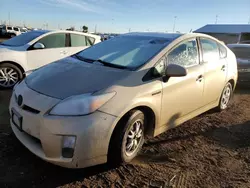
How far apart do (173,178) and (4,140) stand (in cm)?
226

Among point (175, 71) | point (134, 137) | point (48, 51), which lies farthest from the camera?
point (48, 51)

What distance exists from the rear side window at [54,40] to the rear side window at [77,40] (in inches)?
10.6

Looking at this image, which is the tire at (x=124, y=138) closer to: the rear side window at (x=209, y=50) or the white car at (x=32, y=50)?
the rear side window at (x=209, y=50)

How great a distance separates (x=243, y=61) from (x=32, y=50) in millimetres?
5873

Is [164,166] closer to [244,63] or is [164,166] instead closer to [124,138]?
[124,138]

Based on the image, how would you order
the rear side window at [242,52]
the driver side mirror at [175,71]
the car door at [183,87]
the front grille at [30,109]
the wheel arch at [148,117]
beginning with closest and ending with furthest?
1. the front grille at [30,109]
2. the wheel arch at [148,117]
3. the driver side mirror at [175,71]
4. the car door at [183,87]
5. the rear side window at [242,52]

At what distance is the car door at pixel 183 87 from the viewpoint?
3348 mm

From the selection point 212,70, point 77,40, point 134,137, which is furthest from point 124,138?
point 77,40

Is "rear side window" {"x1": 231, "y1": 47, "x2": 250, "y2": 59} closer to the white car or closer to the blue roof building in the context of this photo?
the white car

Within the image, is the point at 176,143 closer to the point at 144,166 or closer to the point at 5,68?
the point at 144,166

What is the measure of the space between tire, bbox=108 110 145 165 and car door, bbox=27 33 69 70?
14.2 ft

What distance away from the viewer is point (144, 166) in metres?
3.07

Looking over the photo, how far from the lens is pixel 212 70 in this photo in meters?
4.27

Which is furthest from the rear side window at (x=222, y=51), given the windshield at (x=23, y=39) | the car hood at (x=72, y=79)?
the windshield at (x=23, y=39)
